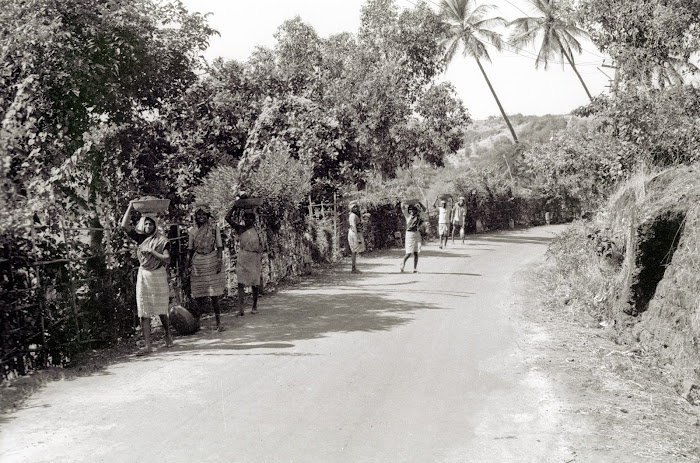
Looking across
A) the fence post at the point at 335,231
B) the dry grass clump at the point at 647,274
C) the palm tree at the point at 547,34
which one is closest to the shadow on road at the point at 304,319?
the dry grass clump at the point at 647,274

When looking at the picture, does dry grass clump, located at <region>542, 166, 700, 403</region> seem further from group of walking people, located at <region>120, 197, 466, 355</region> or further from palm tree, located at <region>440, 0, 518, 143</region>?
palm tree, located at <region>440, 0, 518, 143</region>

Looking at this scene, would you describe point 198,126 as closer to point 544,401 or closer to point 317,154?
point 317,154

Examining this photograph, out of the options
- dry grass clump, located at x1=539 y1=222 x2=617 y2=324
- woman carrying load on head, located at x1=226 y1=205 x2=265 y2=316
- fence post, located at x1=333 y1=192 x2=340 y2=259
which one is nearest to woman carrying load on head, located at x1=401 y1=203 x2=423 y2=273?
dry grass clump, located at x1=539 y1=222 x2=617 y2=324

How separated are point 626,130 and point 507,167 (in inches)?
1132

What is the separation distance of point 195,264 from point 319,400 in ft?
13.5

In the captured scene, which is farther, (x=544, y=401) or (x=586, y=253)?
(x=586, y=253)

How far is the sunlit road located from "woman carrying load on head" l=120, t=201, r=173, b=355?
513mm

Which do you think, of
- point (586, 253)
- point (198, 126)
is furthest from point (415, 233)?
point (198, 126)

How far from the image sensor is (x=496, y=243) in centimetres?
2642

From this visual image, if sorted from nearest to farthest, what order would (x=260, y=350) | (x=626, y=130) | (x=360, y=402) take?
(x=360, y=402) < (x=260, y=350) < (x=626, y=130)

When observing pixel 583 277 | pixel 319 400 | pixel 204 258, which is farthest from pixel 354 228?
pixel 319 400

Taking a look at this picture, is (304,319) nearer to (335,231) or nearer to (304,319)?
(304,319)

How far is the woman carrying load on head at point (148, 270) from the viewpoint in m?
8.27

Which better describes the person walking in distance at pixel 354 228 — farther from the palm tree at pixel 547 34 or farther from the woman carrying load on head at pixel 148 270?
the palm tree at pixel 547 34
